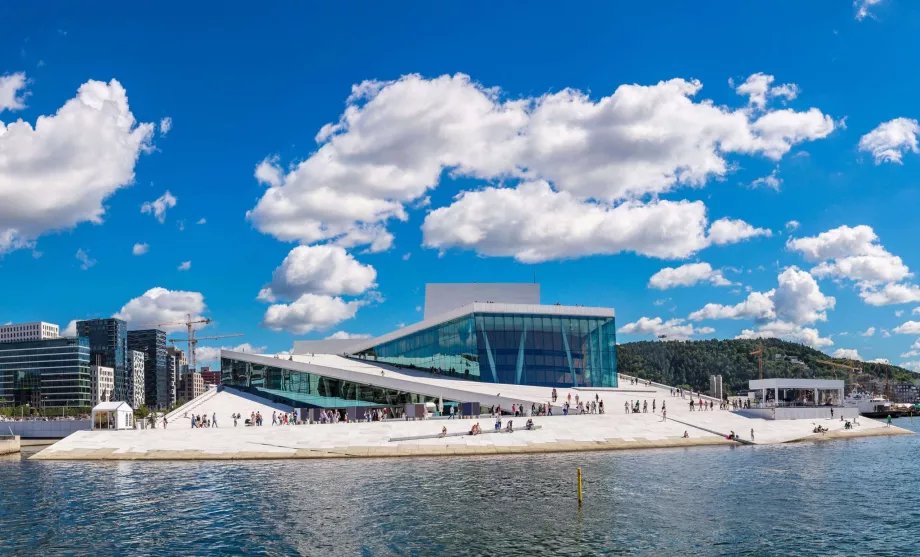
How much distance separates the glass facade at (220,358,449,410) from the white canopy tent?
17.2 m

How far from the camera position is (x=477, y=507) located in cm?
2669

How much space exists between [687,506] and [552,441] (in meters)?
20.5

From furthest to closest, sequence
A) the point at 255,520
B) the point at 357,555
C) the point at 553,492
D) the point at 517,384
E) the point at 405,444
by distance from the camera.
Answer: the point at 517,384 → the point at 405,444 → the point at 553,492 → the point at 255,520 → the point at 357,555

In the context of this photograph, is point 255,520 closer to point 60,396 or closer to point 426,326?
point 426,326

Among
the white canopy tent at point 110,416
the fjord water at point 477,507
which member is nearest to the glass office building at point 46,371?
the white canopy tent at point 110,416

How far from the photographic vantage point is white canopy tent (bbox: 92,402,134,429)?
5431 centimetres

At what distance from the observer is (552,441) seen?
46781 millimetres

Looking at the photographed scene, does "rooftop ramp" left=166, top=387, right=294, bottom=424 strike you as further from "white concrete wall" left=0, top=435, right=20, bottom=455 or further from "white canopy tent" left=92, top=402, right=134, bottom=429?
"white concrete wall" left=0, top=435, right=20, bottom=455

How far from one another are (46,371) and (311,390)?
137 metres

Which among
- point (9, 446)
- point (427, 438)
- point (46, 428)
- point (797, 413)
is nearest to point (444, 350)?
point (427, 438)

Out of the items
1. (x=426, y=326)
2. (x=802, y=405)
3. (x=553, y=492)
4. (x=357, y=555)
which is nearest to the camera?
(x=357, y=555)

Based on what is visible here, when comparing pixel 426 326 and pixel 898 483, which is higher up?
pixel 426 326

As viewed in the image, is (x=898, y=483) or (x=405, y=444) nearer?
(x=898, y=483)

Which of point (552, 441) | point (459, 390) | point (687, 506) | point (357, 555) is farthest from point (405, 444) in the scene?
point (357, 555)
